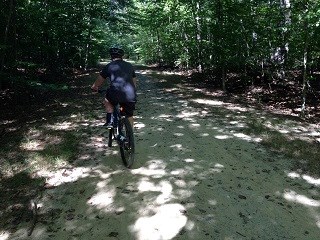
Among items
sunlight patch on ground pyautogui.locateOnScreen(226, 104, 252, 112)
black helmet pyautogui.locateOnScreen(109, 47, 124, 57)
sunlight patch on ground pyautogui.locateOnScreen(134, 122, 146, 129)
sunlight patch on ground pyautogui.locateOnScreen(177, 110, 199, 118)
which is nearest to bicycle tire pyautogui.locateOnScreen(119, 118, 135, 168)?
black helmet pyautogui.locateOnScreen(109, 47, 124, 57)

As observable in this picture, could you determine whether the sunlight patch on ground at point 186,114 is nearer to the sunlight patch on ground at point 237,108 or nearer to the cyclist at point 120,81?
the sunlight patch on ground at point 237,108

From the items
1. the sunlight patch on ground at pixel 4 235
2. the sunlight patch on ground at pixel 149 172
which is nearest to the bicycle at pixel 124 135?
the sunlight patch on ground at pixel 149 172

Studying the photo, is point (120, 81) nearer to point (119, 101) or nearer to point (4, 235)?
point (119, 101)

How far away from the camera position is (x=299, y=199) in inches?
223

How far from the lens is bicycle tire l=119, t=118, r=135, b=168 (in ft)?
21.5

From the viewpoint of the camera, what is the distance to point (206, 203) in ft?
17.7

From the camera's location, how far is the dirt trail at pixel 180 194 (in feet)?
15.6

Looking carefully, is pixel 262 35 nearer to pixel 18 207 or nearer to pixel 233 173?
pixel 233 173

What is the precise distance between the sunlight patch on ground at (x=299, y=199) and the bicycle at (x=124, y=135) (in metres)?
3.02

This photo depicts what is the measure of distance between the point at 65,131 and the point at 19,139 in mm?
1244

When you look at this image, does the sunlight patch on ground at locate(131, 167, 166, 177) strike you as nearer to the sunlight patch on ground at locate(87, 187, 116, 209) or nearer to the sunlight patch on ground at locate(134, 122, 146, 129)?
the sunlight patch on ground at locate(87, 187, 116, 209)

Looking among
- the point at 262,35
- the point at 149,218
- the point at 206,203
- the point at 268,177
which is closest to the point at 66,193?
the point at 149,218

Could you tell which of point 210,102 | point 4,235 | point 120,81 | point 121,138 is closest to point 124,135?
point 121,138

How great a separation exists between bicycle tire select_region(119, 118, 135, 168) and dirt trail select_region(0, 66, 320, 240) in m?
0.24
